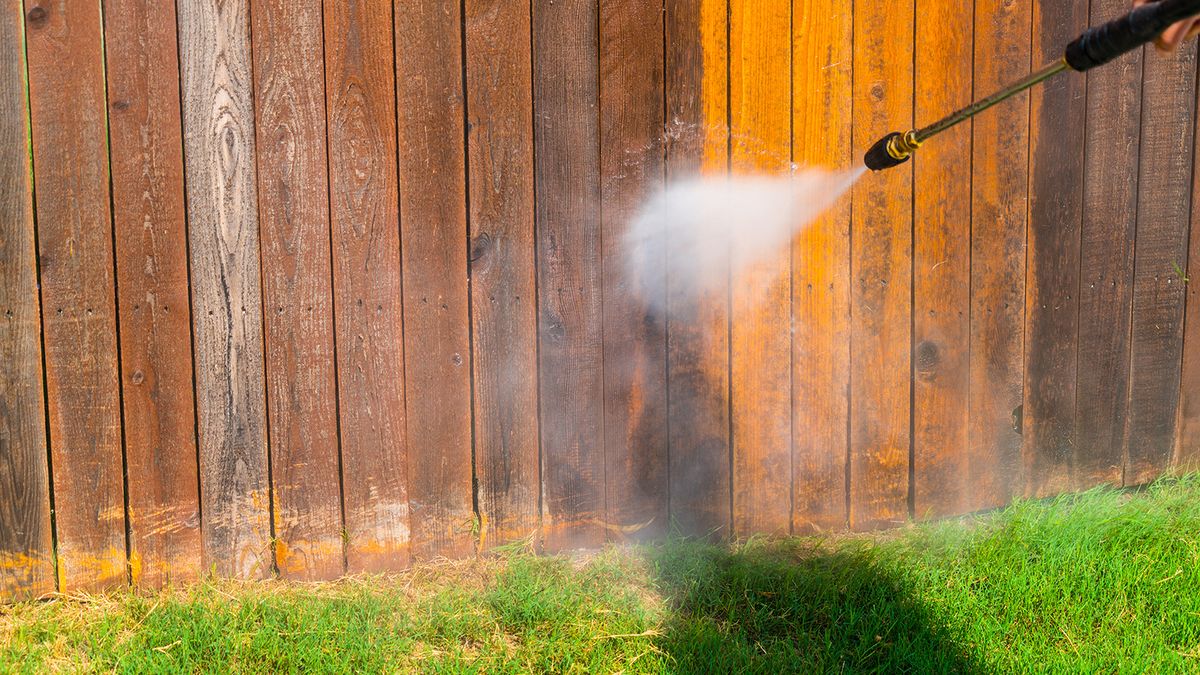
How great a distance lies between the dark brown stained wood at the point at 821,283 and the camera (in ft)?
11.7

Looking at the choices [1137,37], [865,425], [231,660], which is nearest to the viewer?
[1137,37]

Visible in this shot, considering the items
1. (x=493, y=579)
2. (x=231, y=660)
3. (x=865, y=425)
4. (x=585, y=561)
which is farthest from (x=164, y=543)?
(x=865, y=425)

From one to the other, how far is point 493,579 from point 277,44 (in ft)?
5.60

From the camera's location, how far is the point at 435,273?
3.31 metres

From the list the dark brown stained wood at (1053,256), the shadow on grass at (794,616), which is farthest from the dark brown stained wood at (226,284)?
the dark brown stained wood at (1053,256)

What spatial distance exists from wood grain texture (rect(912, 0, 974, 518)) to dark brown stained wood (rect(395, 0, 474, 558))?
62.3 inches

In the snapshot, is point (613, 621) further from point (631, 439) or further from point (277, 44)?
point (277, 44)

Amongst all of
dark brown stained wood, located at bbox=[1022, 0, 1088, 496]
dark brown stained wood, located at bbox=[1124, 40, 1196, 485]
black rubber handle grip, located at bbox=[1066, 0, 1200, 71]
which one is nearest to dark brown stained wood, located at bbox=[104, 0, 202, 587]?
black rubber handle grip, located at bbox=[1066, 0, 1200, 71]

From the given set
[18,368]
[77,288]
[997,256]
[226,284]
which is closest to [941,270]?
[997,256]

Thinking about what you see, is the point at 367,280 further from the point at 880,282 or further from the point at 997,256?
the point at 997,256

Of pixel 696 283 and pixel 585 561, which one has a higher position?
pixel 696 283

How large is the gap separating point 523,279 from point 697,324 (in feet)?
1.98

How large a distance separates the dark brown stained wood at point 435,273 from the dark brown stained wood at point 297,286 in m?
0.24

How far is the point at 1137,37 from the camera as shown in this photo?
6.58 ft
